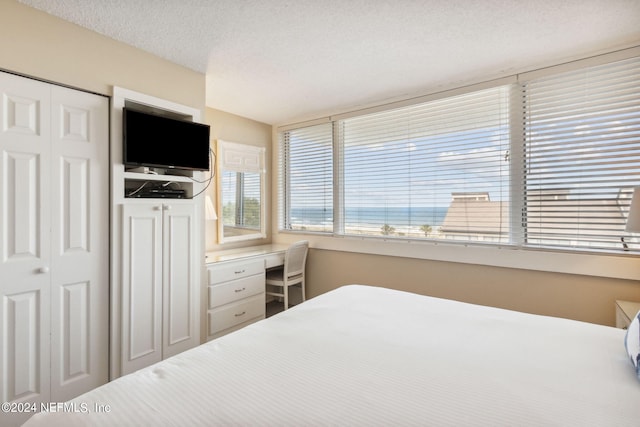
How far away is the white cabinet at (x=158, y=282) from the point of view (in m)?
2.05

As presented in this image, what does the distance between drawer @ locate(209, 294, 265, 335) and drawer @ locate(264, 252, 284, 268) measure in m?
0.34

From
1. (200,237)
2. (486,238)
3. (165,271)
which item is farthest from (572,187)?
(165,271)

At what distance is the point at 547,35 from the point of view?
6.24 feet

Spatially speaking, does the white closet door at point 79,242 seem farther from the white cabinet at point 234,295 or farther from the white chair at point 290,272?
the white chair at point 290,272

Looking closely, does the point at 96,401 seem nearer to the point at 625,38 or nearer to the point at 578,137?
the point at 578,137

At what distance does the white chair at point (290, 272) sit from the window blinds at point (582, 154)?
2127 millimetres

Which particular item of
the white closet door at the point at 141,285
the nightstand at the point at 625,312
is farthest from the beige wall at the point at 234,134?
the nightstand at the point at 625,312

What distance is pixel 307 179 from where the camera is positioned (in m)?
3.72

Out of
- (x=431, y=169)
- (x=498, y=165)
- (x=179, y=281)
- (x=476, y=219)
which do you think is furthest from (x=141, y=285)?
(x=498, y=165)

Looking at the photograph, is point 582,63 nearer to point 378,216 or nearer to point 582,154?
point 582,154

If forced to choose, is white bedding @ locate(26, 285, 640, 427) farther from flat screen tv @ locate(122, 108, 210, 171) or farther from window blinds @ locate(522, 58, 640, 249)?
flat screen tv @ locate(122, 108, 210, 171)

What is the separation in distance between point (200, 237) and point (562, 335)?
243 centimetres

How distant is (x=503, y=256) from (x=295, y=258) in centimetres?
199

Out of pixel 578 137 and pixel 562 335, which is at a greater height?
pixel 578 137
